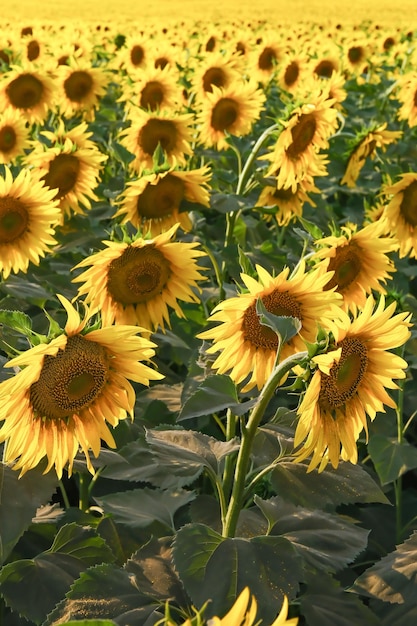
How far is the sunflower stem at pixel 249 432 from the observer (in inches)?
64.6

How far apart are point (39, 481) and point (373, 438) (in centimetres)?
128

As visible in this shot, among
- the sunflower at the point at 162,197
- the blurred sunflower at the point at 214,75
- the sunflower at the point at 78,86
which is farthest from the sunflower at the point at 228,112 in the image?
the sunflower at the point at 162,197

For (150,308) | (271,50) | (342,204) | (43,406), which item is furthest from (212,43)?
(43,406)

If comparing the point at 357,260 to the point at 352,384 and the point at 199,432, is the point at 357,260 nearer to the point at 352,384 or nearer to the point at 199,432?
the point at 199,432

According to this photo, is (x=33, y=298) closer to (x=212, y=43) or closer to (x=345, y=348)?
(x=345, y=348)

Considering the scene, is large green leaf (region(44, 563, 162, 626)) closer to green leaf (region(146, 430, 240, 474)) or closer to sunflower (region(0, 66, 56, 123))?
green leaf (region(146, 430, 240, 474))

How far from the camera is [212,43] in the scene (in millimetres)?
9695

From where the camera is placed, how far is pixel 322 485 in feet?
6.16

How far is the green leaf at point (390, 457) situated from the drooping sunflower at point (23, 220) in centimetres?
148

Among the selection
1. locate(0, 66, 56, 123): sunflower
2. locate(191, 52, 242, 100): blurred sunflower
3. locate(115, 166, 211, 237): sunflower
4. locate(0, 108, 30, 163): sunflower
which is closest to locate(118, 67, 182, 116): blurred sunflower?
locate(191, 52, 242, 100): blurred sunflower

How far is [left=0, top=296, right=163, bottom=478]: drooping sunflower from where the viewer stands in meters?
1.83

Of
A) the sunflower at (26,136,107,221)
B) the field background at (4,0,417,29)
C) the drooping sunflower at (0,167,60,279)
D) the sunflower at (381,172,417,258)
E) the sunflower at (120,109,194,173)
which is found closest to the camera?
the drooping sunflower at (0,167,60,279)

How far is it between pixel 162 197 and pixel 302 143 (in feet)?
3.27

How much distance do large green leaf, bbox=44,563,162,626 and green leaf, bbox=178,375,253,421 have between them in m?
0.42
